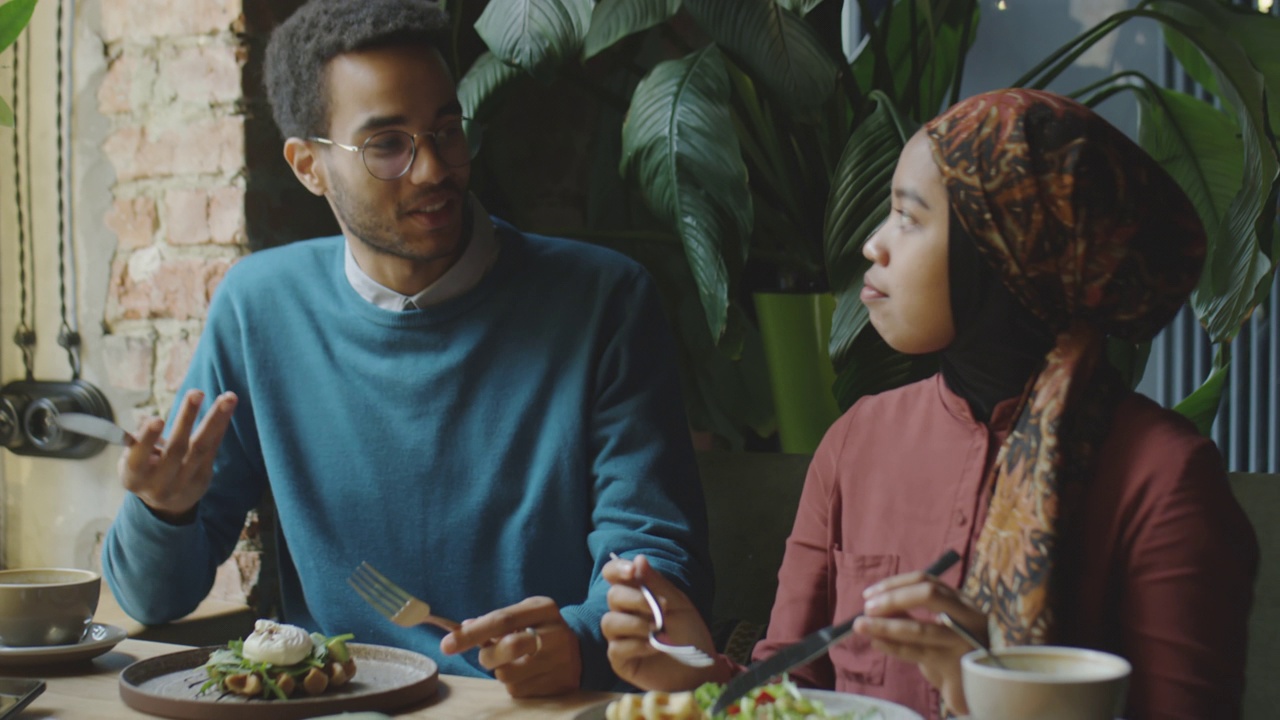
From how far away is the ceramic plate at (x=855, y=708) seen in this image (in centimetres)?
91

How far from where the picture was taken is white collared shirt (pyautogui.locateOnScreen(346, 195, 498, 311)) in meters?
1.63

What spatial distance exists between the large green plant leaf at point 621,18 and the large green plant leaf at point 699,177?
10 centimetres

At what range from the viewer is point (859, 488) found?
125 cm

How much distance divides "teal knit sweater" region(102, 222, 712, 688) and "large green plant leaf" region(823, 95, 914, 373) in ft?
0.74

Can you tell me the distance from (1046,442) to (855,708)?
11.6 inches

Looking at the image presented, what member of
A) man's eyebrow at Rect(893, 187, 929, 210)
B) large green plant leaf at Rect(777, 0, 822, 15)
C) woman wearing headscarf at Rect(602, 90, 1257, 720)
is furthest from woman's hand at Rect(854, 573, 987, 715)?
large green plant leaf at Rect(777, 0, 822, 15)

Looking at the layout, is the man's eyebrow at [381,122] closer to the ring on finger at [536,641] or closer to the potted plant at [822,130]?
the potted plant at [822,130]

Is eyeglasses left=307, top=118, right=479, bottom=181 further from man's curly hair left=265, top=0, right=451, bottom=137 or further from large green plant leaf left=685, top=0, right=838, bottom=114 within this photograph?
large green plant leaf left=685, top=0, right=838, bottom=114

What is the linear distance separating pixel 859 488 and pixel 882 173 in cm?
48

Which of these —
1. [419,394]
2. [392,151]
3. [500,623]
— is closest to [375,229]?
[392,151]

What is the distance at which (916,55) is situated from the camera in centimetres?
188

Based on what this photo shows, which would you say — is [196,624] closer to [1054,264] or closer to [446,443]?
[446,443]

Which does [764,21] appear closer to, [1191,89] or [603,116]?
[603,116]

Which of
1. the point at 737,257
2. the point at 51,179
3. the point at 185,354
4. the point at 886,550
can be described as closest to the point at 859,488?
the point at 886,550
